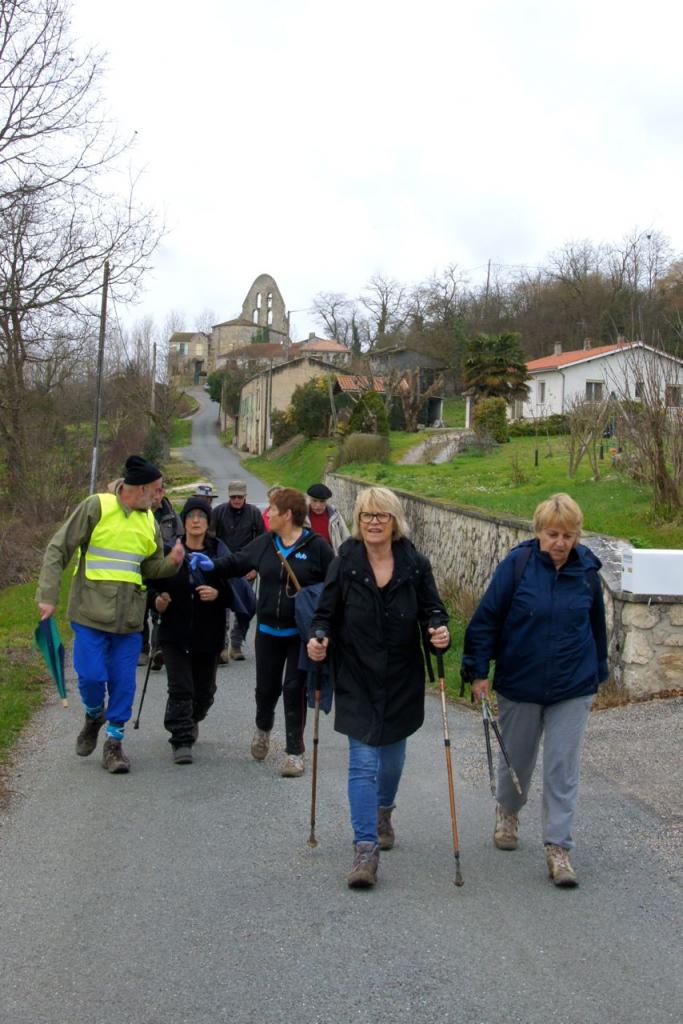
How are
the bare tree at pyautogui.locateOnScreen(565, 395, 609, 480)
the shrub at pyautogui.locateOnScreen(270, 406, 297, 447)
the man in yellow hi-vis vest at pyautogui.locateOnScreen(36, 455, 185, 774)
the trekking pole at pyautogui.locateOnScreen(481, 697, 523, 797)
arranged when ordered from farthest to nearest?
the shrub at pyautogui.locateOnScreen(270, 406, 297, 447)
the bare tree at pyautogui.locateOnScreen(565, 395, 609, 480)
the man in yellow hi-vis vest at pyautogui.locateOnScreen(36, 455, 185, 774)
the trekking pole at pyautogui.locateOnScreen(481, 697, 523, 797)

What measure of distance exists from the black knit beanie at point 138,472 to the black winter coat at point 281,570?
0.83m

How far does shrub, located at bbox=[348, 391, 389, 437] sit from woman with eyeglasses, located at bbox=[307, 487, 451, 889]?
40.9 m

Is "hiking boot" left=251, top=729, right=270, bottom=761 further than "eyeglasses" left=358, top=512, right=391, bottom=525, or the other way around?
"hiking boot" left=251, top=729, right=270, bottom=761

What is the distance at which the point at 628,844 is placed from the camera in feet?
19.3

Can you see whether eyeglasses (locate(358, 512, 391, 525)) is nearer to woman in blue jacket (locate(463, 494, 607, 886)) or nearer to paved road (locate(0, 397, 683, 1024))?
woman in blue jacket (locate(463, 494, 607, 886))

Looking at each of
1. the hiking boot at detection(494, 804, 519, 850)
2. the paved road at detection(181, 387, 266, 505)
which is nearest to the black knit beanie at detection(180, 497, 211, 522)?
the hiking boot at detection(494, 804, 519, 850)

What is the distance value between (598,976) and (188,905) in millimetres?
1831

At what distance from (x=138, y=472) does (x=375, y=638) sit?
2.50m

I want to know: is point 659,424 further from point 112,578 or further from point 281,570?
point 112,578

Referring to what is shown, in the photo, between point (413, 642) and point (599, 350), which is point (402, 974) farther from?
point (599, 350)

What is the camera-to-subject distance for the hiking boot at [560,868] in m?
5.22

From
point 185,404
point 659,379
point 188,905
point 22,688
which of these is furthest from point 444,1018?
point 185,404

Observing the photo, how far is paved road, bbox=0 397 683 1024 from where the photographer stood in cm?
403

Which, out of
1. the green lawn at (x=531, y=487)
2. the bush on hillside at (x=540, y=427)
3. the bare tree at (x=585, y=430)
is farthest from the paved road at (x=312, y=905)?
the bush on hillside at (x=540, y=427)
